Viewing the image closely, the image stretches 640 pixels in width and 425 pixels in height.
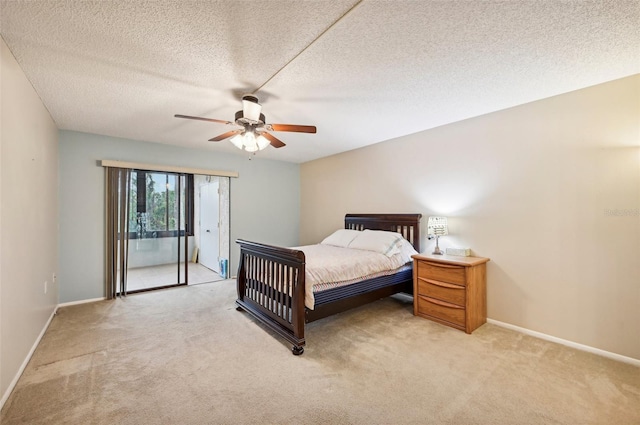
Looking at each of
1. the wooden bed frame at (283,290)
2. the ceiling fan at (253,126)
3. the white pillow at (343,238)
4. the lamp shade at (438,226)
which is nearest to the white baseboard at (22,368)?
the wooden bed frame at (283,290)

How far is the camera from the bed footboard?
2.55 meters

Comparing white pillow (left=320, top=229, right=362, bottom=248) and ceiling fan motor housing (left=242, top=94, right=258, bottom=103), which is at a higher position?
ceiling fan motor housing (left=242, top=94, right=258, bottom=103)

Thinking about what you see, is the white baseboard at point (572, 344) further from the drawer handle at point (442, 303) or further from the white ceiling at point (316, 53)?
the white ceiling at point (316, 53)

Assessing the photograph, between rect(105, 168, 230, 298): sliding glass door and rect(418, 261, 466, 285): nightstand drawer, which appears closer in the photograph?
rect(418, 261, 466, 285): nightstand drawer

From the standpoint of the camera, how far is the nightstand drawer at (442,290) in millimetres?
2985

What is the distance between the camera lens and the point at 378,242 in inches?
147

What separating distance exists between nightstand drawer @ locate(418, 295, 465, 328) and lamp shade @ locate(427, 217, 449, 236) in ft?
2.71

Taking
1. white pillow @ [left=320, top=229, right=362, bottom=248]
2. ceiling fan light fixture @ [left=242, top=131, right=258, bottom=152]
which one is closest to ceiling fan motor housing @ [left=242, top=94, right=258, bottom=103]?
ceiling fan light fixture @ [left=242, top=131, right=258, bottom=152]

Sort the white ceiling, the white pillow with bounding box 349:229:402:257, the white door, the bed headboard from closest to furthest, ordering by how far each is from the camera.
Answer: the white ceiling
the white pillow with bounding box 349:229:402:257
the bed headboard
the white door

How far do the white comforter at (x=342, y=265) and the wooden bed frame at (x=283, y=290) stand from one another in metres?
0.15

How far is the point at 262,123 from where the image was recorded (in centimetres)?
262

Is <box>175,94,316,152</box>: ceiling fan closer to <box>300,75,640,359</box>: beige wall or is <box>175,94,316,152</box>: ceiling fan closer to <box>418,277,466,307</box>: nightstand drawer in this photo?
<box>300,75,640,359</box>: beige wall

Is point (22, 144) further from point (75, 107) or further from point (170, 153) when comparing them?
point (170, 153)

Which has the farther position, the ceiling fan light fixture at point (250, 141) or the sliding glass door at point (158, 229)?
the sliding glass door at point (158, 229)
